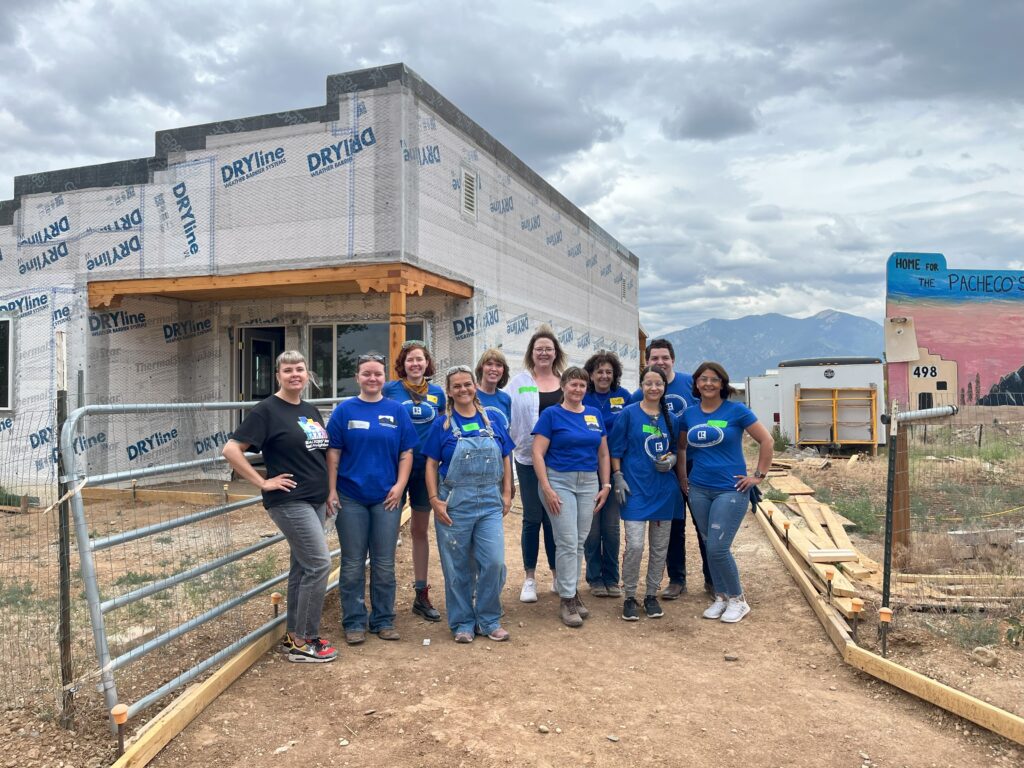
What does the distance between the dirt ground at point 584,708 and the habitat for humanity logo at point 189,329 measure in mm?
8487

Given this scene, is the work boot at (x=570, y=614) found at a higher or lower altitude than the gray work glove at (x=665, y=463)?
lower

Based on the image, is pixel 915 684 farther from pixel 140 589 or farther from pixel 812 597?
pixel 140 589

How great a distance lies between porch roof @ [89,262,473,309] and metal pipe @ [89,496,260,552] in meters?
4.84

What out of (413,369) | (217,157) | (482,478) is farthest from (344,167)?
(482,478)

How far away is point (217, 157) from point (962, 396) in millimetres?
9425

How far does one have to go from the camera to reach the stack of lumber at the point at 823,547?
5520 mm

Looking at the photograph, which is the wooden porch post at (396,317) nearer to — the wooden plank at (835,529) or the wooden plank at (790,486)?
the wooden plank at (835,529)

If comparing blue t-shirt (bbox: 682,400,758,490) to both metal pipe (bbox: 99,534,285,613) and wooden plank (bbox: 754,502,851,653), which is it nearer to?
wooden plank (bbox: 754,502,851,653)

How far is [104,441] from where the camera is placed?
1091cm

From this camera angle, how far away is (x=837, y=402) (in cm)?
1778

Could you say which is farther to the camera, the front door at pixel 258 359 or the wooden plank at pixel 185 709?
the front door at pixel 258 359

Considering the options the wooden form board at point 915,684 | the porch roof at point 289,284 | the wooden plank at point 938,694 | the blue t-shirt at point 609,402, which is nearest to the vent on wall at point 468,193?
the porch roof at point 289,284

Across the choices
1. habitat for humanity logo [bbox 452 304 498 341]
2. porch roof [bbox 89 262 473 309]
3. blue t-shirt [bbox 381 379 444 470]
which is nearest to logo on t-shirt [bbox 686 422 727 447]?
blue t-shirt [bbox 381 379 444 470]

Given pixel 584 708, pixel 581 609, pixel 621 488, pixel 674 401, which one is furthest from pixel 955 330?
pixel 584 708
